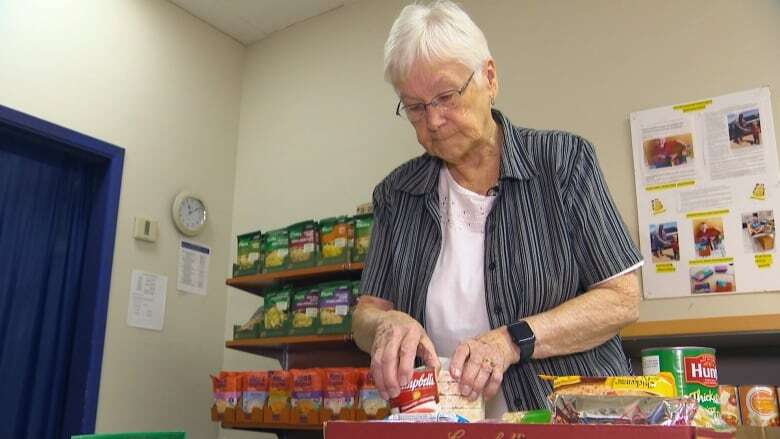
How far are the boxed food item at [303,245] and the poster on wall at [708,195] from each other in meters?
1.43

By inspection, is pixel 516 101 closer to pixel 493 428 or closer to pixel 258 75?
pixel 258 75

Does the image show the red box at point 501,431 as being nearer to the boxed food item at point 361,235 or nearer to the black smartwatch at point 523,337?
the black smartwatch at point 523,337

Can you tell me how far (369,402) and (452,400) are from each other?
1777 millimetres

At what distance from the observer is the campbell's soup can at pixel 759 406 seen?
2.06 meters

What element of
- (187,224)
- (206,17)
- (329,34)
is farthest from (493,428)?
(206,17)

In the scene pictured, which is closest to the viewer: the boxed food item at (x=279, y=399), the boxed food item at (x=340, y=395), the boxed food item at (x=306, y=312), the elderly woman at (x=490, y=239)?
the elderly woman at (x=490, y=239)

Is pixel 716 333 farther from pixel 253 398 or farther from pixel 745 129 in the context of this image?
pixel 253 398

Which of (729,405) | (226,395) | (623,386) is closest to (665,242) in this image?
(729,405)

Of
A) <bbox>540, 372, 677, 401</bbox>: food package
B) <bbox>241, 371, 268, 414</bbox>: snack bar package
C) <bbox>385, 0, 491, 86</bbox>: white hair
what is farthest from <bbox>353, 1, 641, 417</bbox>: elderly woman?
<bbox>241, 371, 268, 414</bbox>: snack bar package

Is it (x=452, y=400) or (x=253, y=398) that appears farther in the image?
(x=253, y=398)

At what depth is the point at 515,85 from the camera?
10.9ft

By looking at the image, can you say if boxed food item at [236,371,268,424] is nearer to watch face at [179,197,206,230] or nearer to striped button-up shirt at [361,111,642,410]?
watch face at [179,197,206,230]

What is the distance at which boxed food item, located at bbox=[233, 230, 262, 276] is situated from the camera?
3301mm

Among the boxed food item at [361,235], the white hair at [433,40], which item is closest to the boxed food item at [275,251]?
the boxed food item at [361,235]
